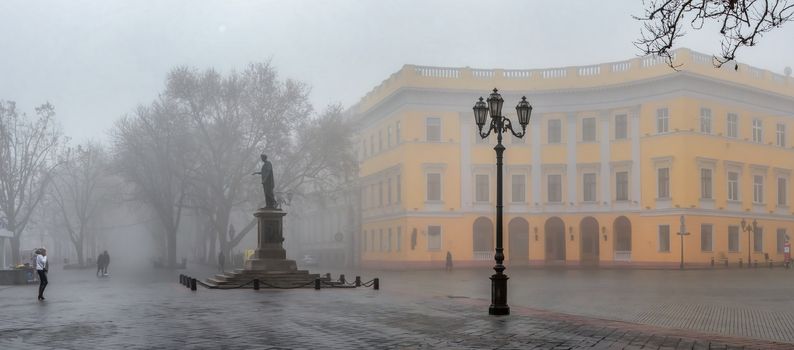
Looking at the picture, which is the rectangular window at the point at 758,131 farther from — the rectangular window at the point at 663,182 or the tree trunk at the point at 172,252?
the tree trunk at the point at 172,252

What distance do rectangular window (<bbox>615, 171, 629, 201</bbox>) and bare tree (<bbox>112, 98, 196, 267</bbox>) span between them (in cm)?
2839

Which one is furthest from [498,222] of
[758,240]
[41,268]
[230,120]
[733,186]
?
[758,240]

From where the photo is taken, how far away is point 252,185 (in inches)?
Result: 2197

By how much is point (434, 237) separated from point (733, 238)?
20051 millimetres

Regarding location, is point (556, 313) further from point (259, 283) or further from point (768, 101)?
point (768, 101)

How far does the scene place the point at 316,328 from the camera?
14.3 metres

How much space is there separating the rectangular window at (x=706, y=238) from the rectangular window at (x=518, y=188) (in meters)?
12.0

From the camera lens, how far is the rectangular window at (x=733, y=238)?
54.8 meters

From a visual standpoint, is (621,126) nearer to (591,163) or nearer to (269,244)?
(591,163)

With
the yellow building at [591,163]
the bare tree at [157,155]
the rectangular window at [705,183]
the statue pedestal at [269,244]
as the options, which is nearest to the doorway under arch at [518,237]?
the yellow building at [591,163]

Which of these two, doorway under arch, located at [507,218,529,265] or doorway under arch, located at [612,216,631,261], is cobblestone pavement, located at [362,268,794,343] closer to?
doorway under arch, located at [612,216,631,261]

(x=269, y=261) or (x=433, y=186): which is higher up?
(x=433, y=186)

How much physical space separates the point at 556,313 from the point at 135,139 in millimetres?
42819

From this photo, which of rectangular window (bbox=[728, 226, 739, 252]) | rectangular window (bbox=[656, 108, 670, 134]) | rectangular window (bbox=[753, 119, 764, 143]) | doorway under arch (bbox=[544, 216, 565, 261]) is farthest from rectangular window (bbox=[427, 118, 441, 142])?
rectangular window (bbox=[753, 119, 764, 143])
